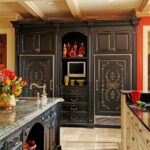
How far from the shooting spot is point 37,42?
570cm

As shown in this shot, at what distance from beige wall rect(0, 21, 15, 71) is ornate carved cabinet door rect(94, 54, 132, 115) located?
7.09 feet

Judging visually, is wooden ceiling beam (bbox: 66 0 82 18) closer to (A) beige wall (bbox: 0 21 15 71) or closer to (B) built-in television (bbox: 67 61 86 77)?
(B) built-in television (bbox: 67 61 86 77)

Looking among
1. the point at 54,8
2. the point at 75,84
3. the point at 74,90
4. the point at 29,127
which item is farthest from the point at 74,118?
the point at 29,127

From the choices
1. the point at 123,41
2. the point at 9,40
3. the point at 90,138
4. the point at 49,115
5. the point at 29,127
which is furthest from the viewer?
the point at 9,40

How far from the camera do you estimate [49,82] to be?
566 centimetres

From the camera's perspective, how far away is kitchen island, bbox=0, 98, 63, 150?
1.89 meters

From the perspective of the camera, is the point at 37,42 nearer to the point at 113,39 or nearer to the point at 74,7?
the point at 74,7

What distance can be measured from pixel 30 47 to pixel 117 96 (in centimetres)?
231

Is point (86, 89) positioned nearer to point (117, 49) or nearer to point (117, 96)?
point (117, 96)

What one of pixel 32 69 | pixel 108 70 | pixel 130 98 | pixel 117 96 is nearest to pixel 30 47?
pixel 32 69

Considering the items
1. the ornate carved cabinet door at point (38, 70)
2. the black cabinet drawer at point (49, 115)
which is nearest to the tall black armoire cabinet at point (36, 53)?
the ornate carved cabinet door at point (38, 70)

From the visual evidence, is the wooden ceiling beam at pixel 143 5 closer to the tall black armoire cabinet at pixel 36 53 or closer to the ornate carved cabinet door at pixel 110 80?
the ornate carved cabinet door at pixel 110 80

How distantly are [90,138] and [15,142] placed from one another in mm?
2952

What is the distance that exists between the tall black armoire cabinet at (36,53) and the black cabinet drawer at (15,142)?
3508 millimetres
